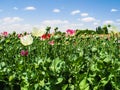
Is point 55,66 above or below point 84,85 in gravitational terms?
above

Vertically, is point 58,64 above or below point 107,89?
above

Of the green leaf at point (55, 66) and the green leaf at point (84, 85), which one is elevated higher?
the green leaf at point (55, 66)

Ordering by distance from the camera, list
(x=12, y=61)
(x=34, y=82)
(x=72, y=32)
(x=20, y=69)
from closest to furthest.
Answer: (x=34, y=82), (x=20, y=69), (x=12, y=61), (x=72, y=32)

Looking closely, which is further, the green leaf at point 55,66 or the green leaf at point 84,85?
the green leaf at point 55,66

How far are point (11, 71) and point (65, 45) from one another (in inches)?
115

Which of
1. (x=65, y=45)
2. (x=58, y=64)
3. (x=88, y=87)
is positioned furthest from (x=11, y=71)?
(x=65, y=45)

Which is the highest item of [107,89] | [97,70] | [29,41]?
[29,41]

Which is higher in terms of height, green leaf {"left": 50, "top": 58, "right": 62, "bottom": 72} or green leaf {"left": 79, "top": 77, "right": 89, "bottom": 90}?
green leaf {"left": 50, "top": 58, "right": 62, "bottom": 72}

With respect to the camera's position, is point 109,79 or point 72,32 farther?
point 72,32

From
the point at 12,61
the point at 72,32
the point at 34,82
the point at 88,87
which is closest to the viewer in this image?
the point at 88,87

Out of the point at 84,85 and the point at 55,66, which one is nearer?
the point at 84,85

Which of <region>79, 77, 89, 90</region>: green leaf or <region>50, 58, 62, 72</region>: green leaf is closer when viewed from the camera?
<region>79, 77, 89, 90</region>: green leaf

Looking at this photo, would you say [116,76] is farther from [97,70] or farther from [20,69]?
[20,69]

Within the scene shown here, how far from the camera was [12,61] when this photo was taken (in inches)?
220
